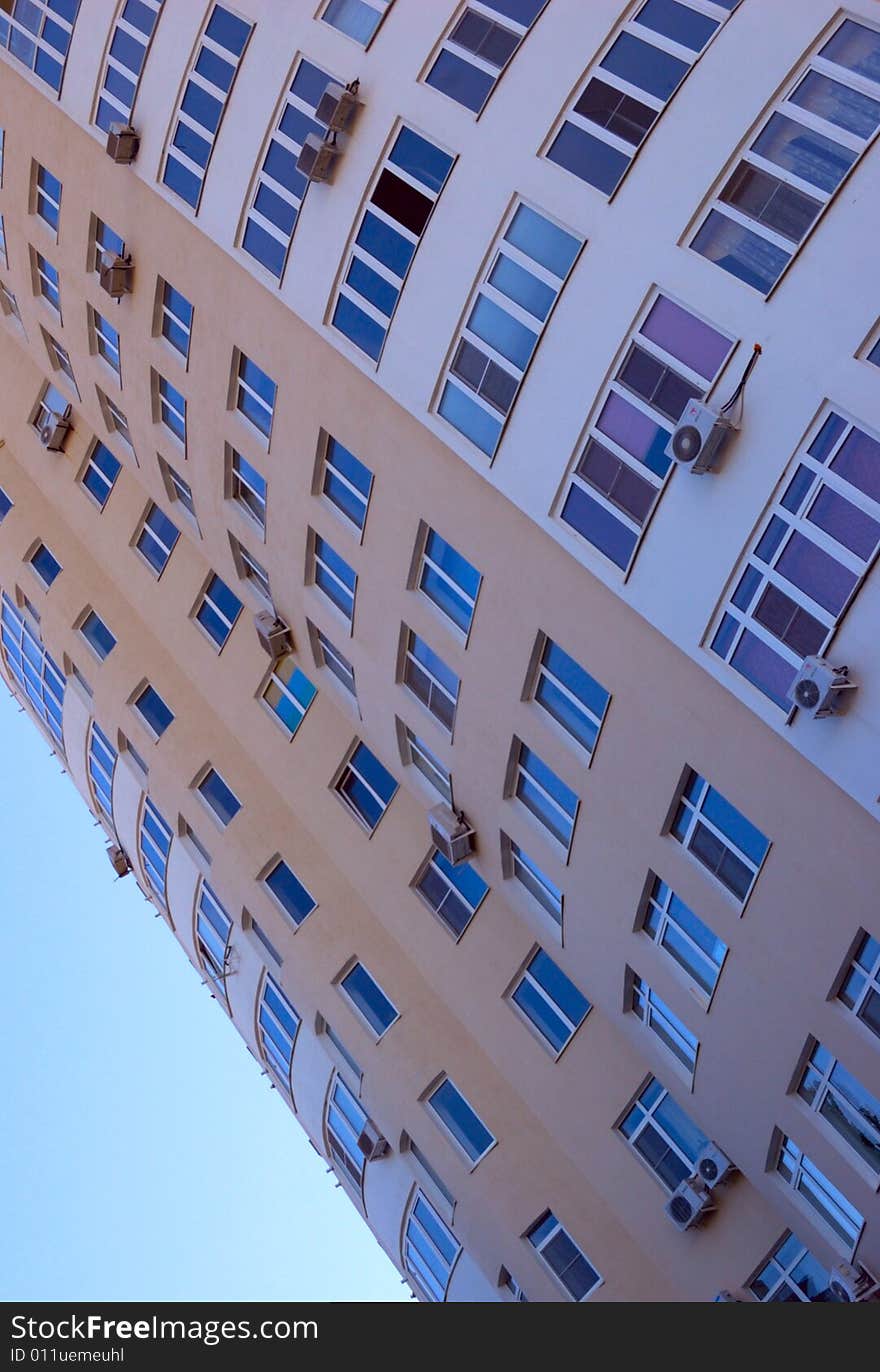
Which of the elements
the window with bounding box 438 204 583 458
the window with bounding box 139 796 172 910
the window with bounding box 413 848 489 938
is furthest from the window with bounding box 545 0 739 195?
the window with bounding box 139 796 172 910

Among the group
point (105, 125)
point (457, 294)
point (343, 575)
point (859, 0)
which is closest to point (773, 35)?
point (859, 0)

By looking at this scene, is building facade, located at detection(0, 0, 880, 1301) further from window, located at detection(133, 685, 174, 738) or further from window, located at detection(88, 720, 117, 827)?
window, located at detection(88, 720, 117, 827)

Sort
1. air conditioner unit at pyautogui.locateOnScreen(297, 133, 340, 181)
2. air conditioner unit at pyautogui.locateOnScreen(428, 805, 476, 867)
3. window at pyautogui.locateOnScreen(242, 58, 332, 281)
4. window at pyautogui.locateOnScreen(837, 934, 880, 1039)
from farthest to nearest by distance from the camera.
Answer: air conditioner unit at pyautogui.locateOnScreen(428, 805, 476, 867) → window at pyautogui.locateOnScreen(242, 58, 332, 281) → air conditioner unit at pyautogui.locateOnScreen(297, 133, 340, 181) → window at pyautogui.locateOnScreen(837, 934, 880, 1039)

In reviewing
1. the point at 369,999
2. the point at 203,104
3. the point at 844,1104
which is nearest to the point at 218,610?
the point at 369,999

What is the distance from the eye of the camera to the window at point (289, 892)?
2922cm

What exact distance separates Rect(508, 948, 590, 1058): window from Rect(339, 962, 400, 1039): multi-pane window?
11.1 feet

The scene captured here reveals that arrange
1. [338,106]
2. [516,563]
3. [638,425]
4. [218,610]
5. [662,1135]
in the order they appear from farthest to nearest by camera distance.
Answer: [218,610] < [662,1135] < [338,106] < [516,563] < [638,425]

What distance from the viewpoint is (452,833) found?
23.2m

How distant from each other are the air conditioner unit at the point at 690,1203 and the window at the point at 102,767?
18.9 m

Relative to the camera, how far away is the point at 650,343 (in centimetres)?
1709

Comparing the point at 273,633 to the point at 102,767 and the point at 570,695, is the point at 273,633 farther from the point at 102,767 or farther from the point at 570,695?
the point at 102,767

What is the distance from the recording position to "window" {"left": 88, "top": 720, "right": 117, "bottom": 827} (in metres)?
35.7

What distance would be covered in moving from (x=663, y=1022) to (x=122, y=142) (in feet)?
56.9

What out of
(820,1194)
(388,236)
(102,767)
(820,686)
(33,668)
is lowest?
(820,1194)
